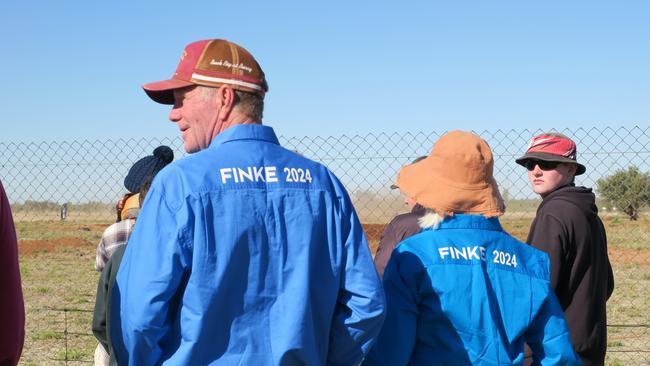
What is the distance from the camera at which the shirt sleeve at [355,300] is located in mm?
2369

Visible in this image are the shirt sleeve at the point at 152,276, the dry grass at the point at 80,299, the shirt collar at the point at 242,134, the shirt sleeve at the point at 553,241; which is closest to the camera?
the shirt sleeve at the point at 152,276

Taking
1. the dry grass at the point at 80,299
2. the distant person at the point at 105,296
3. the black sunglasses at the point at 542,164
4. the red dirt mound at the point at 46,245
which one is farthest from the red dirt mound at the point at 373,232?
the distant person at the point at 105,296

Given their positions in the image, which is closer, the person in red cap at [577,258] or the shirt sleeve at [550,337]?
the shirt sleeve at [550,337]

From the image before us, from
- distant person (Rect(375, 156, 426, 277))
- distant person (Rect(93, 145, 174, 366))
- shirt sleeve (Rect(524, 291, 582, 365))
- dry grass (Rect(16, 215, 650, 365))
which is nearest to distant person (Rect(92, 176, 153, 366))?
distant person (Rect(93, 145, 174, 366))

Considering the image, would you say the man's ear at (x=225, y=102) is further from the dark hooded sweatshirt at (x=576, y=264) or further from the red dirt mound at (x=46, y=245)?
the red dirt mound at (x=46, y=245)

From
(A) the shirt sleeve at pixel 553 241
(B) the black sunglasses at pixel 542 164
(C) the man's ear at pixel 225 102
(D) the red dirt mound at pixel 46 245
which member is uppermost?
(C) the man's ear at pixel 225 102

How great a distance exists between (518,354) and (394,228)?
4.62 feet

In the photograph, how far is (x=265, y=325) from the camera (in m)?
2.22

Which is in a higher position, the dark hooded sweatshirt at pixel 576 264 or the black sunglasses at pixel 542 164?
the black sunglasses at pixel 542 164

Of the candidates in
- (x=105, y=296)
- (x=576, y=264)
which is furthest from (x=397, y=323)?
(x=576, y=264)

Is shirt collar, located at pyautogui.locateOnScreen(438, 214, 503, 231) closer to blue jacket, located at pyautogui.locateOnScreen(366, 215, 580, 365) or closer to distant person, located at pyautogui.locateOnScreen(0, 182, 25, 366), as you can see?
blue jacket, located at pyautogui.locateOnScreen(366, 215, 580, 365)

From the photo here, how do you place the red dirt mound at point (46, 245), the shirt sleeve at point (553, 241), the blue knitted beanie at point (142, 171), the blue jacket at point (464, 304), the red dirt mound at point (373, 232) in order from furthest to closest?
the red dirt mound at point (46, 245)
the red dirt mound at point (373, 232)
the blue knitted beanie at point (142, 171)
the shirt sleeve at point (553, 241)
the blue jacket at point (464, 304)

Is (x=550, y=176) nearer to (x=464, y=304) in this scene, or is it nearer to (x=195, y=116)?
(x=464, y=304)

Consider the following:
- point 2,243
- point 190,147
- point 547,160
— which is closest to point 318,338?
point 190,147
